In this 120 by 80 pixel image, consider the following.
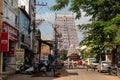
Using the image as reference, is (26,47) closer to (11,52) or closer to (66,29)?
(11,52)

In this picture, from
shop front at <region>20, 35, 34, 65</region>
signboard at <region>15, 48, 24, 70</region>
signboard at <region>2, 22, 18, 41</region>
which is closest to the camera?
signboard at <region>2, 22, 18, 41</region>

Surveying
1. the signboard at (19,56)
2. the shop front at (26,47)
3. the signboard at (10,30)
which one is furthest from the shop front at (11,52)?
the shop front at (26,47)

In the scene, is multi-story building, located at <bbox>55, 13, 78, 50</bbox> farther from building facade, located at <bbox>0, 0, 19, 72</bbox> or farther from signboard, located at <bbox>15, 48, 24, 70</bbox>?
signboard, located at <bbox>15, 48, 24, 70</bbox>

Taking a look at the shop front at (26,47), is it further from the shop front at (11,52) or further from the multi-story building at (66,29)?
the multi-story building at (66,29)

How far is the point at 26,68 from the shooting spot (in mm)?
40031

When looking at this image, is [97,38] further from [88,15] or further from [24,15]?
[24,15]

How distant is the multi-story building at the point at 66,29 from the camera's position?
132875mm

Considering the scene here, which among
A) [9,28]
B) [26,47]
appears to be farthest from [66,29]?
[9,28]

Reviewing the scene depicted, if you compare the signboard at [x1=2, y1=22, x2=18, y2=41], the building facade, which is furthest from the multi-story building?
the signboard at [x1=2, y1=22, x2=18, y2=41]

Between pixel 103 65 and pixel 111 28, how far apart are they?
11.1m

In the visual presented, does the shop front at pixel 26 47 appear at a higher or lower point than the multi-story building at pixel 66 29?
lower

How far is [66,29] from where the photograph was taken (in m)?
154

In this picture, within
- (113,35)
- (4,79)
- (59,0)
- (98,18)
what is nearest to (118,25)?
(113,35)

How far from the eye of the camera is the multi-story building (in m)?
133
